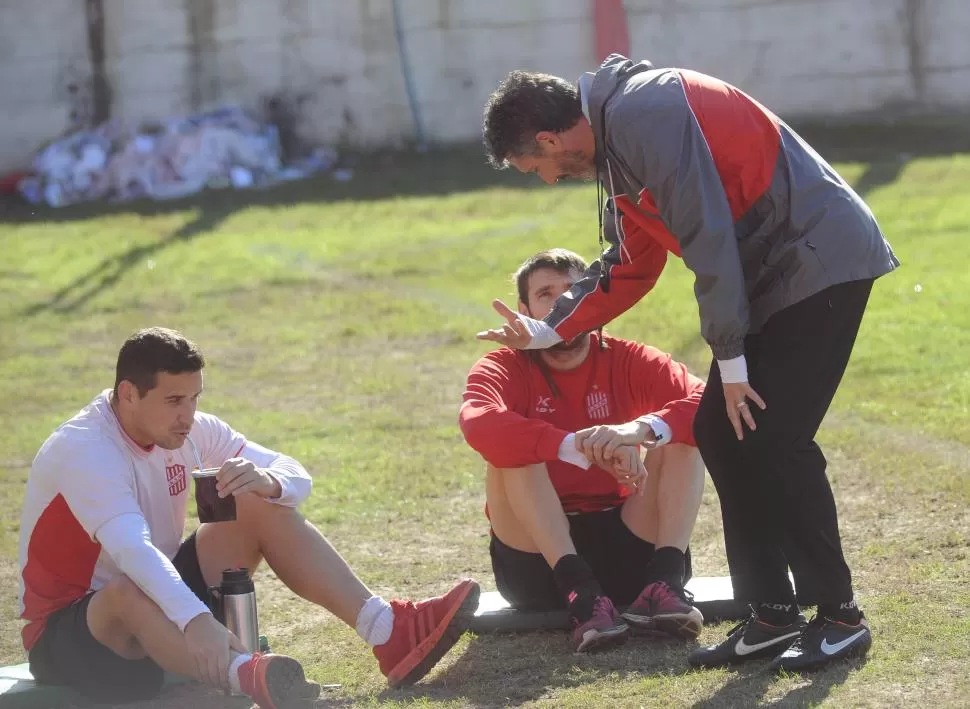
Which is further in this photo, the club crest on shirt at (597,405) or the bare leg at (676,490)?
the club crest on shirt at (597,405)

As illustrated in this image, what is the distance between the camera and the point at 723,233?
351 cm

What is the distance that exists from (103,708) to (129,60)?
14500 millimetres

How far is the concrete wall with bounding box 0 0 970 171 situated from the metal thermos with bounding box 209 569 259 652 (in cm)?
1312

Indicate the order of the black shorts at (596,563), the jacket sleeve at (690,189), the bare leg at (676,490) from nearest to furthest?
the jacket sleeve at (690,189)
the bare leg at (676,490)
the black shorts at (596,563)

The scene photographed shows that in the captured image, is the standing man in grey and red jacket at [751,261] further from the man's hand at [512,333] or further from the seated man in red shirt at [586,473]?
the man's hand at [512,333]

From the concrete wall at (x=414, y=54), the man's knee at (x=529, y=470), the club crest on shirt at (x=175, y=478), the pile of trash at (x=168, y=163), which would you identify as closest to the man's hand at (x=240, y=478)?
the club crest on shirt at (x=175, y=478)

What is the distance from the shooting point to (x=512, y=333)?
4.34 m

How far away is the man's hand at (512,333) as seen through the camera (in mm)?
4297

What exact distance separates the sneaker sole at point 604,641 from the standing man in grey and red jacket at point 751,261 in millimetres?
387

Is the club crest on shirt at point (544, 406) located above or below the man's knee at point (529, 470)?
above

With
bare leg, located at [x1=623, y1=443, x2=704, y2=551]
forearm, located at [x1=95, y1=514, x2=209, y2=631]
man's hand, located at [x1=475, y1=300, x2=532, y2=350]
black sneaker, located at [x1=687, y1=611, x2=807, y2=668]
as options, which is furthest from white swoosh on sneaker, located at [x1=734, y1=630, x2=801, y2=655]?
forearm, located at [x1=95, y1=514, x2=209, y2=631]

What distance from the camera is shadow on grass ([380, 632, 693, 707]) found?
13.2 ft

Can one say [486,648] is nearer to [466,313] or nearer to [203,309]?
[466,313]

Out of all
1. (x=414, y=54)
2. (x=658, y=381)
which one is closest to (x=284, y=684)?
(x=658, y=381)
